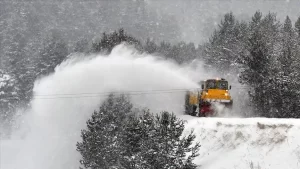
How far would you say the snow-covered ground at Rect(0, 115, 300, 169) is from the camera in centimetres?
1547

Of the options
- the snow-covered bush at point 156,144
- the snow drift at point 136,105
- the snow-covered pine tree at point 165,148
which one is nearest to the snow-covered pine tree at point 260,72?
the snow drift at point 136,105

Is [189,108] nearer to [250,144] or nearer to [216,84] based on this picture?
[216,84]

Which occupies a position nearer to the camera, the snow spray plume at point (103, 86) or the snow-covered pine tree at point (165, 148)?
the snow-covered pine tree at point (165, 148)

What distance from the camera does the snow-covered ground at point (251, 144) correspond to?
608 inches

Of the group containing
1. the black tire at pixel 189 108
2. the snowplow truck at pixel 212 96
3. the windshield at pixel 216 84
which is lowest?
the black tire at pixel 189 108

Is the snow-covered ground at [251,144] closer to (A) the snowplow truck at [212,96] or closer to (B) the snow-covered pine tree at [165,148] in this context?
(B) the snow-covered pine tree at [165,148]

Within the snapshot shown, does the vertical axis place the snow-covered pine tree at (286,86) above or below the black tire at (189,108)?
above

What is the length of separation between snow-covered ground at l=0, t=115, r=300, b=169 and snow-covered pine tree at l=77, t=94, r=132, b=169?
36.2ft

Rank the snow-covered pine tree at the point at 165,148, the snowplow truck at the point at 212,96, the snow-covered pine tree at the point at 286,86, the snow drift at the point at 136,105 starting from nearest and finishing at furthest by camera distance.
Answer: the snow-covered pine tree at the point at 165,148 < the snow drift at the point at 136,105 < the snowplow truck at the point at 212,96 < the snow-covered pine tree at the point at 286,86

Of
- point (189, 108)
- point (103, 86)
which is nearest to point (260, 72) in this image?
point (189, 108)

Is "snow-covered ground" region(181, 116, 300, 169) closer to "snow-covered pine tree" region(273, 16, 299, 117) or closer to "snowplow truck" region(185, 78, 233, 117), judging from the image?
"snowplow truck" region(185, 78, 233, 117)

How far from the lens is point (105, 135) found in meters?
33.6

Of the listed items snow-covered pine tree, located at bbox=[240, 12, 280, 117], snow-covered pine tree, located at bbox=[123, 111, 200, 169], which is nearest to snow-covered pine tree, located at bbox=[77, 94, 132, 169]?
snow-covered pine tree, located at bbox=[240, 12, 280, 117]

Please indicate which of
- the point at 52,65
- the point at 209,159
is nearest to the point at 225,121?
the point at 209,159
